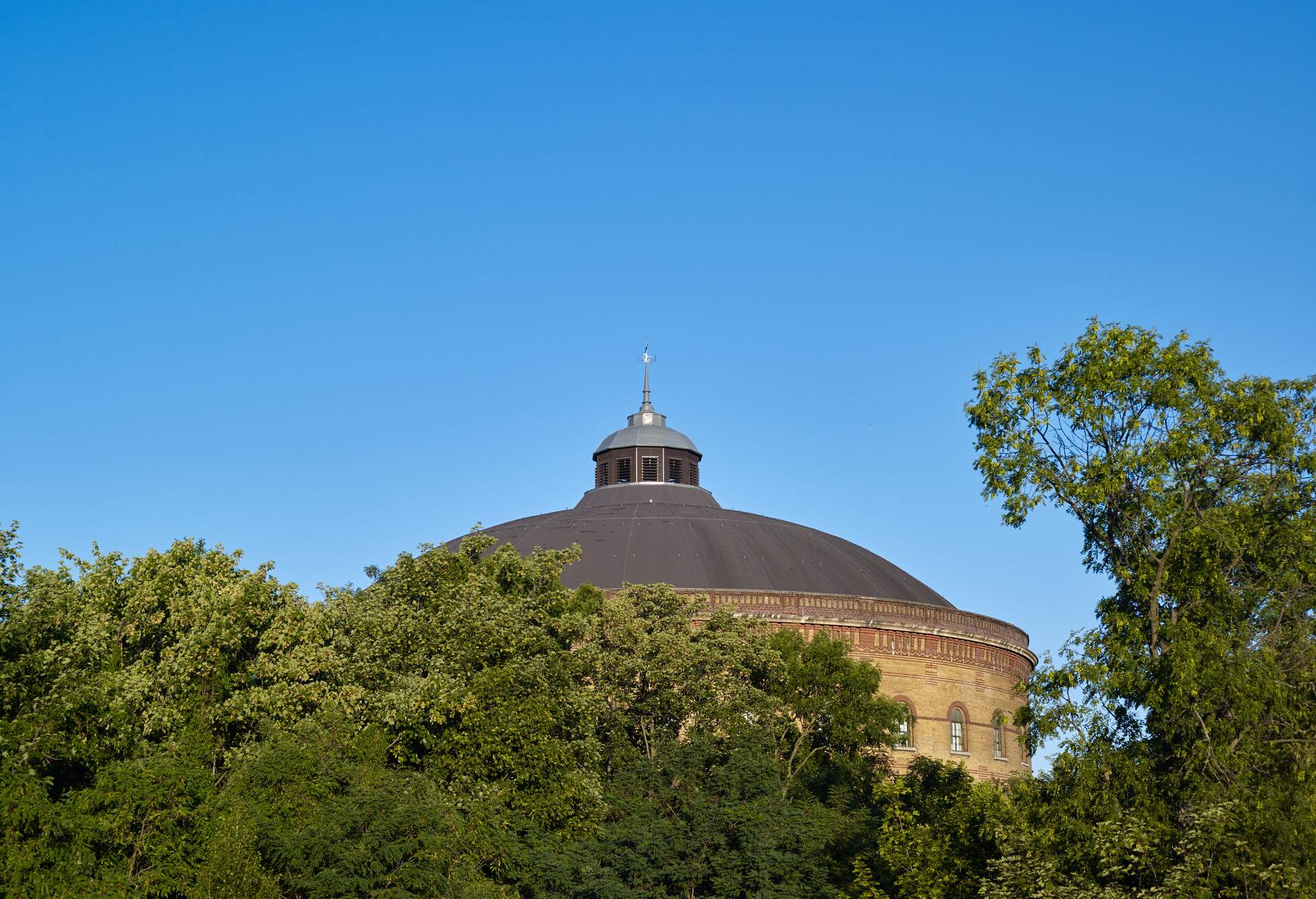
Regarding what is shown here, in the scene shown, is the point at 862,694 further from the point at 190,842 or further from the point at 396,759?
the point at 190,842

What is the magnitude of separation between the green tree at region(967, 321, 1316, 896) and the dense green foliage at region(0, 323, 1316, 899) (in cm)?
5

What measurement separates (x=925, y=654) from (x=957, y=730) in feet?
8.16

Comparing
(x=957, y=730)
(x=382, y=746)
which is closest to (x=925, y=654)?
(x=957, y=730)

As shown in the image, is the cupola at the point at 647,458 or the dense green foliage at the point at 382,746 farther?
the cupola at the point at 647,458

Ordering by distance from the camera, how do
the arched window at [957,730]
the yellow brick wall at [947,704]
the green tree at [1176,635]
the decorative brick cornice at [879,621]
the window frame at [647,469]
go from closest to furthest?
the green tree at [1176,635] → the decorative brick cornice at [879,621] → the yellow brick wall at [947,704] → the arched window at [957,730] → the window frame at [647,469]

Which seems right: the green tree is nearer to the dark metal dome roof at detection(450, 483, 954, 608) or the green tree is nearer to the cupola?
the dark metal dome roof at detection(450, 483, 954, 608)

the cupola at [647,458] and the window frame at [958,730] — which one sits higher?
the cupola at [647,458]

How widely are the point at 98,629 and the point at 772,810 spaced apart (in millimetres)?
12150

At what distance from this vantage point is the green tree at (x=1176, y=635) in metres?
20.7

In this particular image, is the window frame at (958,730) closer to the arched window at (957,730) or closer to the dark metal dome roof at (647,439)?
the arched window at (957,730)

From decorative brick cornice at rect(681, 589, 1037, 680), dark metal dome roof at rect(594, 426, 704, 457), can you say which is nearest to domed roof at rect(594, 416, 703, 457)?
dark metal dome roof at rect(594, 426, 704, 457)

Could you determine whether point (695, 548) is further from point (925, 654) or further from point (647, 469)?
point (647, 469)

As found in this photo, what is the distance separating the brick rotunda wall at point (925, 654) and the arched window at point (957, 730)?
101mm

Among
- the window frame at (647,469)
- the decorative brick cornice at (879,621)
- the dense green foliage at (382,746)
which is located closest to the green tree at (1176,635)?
the dense green foliage at (382,746)
